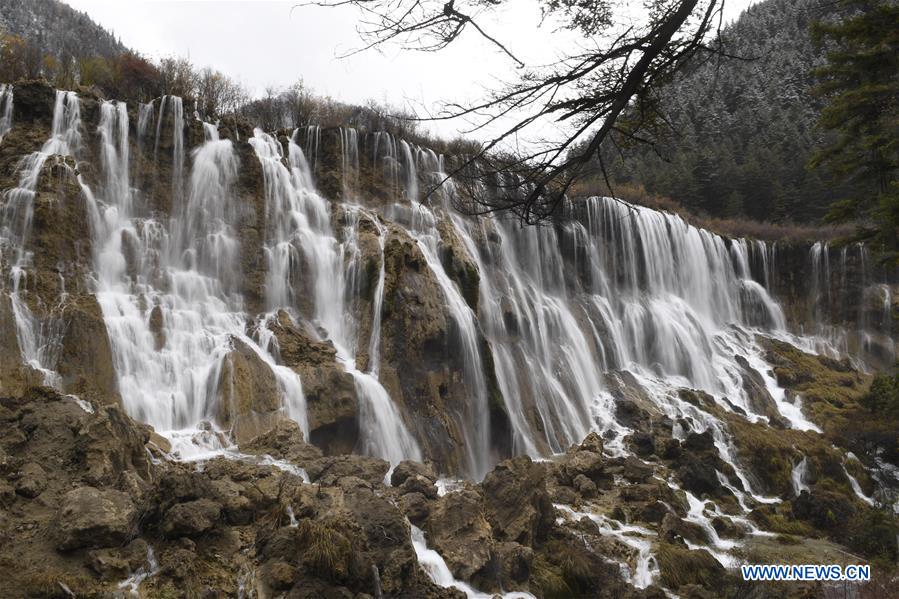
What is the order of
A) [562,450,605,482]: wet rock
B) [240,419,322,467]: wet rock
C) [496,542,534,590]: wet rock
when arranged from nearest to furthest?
1. [496,542,534,590]: wet rock
2. [240,419,322,467]: wet rock
3. [562,450,605,482]: wet rock

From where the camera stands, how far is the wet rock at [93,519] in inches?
222

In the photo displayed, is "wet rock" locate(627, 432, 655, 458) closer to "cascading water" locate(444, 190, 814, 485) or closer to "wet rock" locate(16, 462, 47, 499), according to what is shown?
"cascading water" locate(444, 190, 814, 485)

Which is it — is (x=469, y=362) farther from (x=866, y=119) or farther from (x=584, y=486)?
(x=866, y=119)

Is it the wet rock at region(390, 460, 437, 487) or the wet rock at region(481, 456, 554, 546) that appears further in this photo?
the wet rock at region(390, 460, 437, 487)

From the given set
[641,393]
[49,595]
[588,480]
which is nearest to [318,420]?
[588,480]

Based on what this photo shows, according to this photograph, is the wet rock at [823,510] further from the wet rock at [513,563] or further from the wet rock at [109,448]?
the wet rock at [109,448]

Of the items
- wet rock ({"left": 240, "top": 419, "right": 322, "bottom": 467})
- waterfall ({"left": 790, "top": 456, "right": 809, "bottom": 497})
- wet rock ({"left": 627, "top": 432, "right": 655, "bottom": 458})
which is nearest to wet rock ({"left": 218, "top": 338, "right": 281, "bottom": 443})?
wet rock ({"left": 240, "top": 419, "right": 322, "bottom": 467})

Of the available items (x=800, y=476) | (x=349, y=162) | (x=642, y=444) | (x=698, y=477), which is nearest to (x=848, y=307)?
(x=800, y=476)

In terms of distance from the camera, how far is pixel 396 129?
28203 mm

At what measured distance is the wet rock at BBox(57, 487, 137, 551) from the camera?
5.64 m

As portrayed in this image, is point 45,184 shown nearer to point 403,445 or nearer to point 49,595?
point 403,445

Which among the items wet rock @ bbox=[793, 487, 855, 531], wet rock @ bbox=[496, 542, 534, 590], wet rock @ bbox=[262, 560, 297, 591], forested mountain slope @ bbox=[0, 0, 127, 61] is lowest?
wet rock @ bbox=[793, 487, 855, 531]

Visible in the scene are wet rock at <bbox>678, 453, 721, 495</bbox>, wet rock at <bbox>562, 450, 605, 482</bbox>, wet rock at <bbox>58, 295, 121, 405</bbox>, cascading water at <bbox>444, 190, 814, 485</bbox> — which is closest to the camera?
wet rock at <bbox>58, 295, 121, 405</bbox>

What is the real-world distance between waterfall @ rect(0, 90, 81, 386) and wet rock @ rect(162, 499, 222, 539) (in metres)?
6.15
